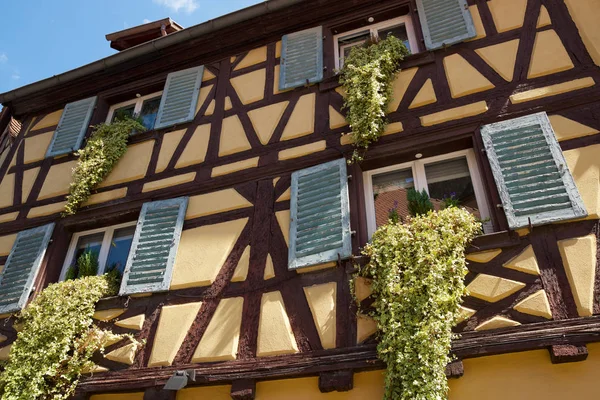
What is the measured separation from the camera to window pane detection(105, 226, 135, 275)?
589 centimetres

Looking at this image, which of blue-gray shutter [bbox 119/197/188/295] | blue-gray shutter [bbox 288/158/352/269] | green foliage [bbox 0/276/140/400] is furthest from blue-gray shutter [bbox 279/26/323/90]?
green foliage [bbox 0/276/140/400]

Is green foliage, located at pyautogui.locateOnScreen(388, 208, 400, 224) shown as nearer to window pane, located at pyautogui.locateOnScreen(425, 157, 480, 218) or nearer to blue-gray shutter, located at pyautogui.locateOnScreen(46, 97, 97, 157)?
window pane, located at pyautogui.locateOnScreen(425, 157, 480, 218)

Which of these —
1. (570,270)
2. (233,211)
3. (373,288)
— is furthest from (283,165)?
(570,270)

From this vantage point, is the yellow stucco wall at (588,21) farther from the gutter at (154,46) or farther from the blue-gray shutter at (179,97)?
the blue-gray shutter at (179,97)

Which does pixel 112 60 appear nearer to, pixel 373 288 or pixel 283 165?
pixel 283 165

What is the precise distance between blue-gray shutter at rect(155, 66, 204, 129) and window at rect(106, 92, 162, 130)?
44 centimetres

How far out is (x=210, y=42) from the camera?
745cm

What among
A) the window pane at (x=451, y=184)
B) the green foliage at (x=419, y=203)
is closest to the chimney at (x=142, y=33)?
the window pane at (x=451, y=184)

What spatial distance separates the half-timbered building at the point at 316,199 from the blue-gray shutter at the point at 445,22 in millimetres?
28

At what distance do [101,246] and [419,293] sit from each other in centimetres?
435

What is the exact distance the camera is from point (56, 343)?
4973 mm

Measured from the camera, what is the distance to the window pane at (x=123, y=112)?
7660 millimetres

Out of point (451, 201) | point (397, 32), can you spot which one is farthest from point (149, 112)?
point (451, 201)

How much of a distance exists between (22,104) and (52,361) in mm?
5381
